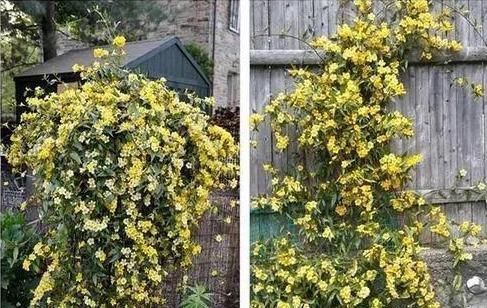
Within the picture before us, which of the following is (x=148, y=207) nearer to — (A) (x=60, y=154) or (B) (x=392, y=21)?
(A) (x=60, y=154)

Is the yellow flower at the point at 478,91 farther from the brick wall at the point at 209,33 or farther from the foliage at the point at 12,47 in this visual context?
the foliage at the point at 12,47

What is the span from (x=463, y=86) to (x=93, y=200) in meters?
1.04

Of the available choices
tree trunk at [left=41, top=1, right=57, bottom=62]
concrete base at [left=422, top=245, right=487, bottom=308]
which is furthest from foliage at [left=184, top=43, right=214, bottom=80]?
concrete base at [left=422, top=245, right=487, bottom=308]

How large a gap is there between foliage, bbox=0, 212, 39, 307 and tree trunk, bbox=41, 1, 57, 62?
1.39 ft

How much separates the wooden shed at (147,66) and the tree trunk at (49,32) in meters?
0.02

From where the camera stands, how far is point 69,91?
1597 millimetres

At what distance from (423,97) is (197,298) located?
82 centimetres

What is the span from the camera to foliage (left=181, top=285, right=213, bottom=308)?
1.72 m

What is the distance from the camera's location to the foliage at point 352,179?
174cm

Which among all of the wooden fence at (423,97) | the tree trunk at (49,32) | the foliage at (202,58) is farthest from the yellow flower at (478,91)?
the tree trunk at (49,32)

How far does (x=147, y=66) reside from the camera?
5.39 ft

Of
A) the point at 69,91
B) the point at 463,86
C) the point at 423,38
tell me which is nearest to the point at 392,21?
the point at 423,38

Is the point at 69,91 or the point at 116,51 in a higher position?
the point at 116,51

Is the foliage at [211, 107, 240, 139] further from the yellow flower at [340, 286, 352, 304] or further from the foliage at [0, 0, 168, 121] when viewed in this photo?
the yellow flower at [340, 286, 352, 304]
